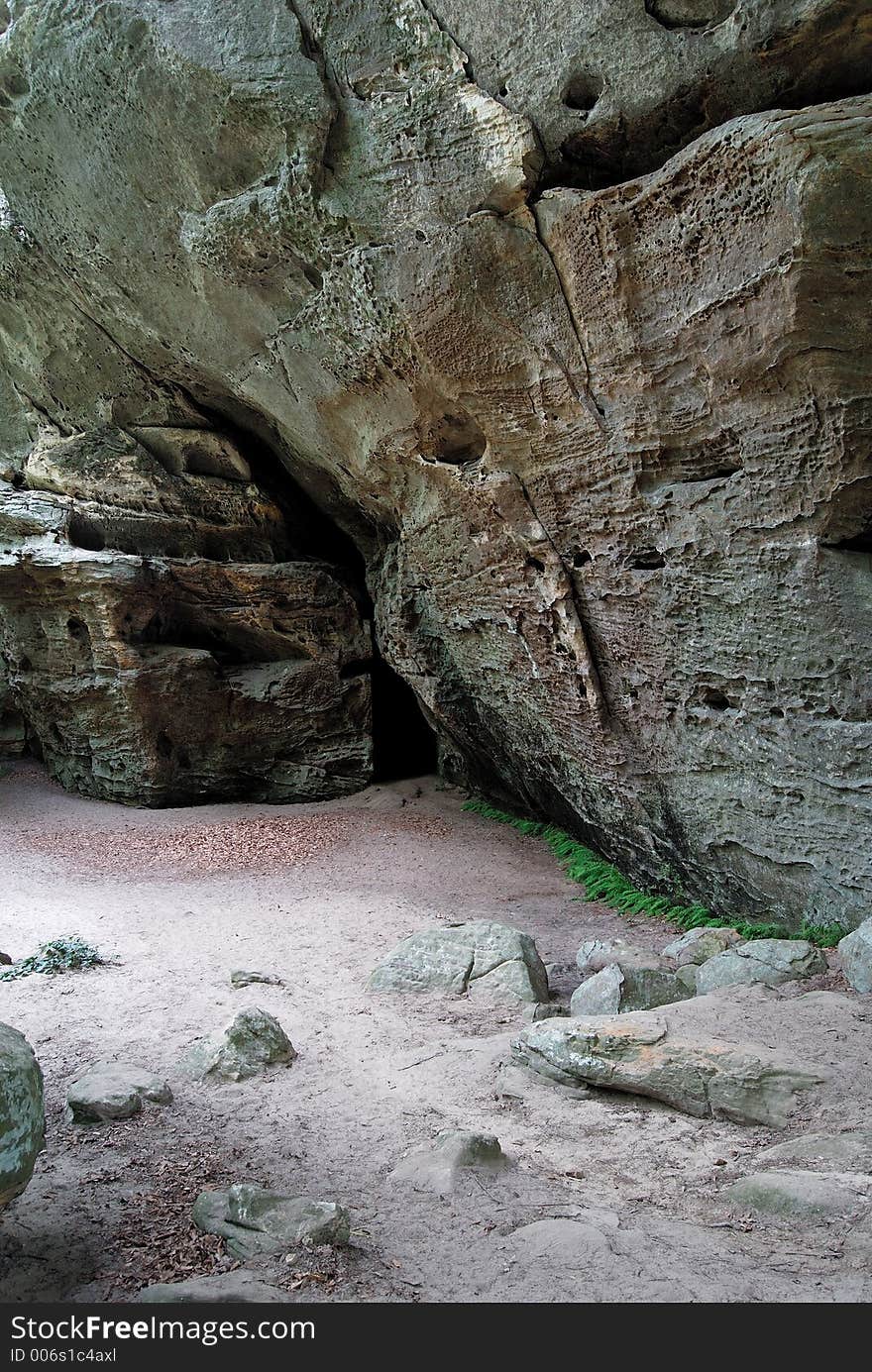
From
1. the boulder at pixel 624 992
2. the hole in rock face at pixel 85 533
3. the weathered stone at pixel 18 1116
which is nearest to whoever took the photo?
the weathered stone at pixel 18 1116

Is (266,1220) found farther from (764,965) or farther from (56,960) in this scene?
(764,965)

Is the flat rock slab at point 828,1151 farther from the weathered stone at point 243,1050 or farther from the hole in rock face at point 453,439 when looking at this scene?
the hole in rock face at point 453,439

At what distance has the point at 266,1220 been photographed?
2.65 m

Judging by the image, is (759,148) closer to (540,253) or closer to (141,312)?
(540,253)

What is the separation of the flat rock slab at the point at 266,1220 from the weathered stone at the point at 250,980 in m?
2.59

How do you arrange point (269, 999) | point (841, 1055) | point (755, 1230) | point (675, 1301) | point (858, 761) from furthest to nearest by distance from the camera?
point (858, 761)
point (269, 999)
point (841, 1055)
point (755, 1230)
point (675, 1301)

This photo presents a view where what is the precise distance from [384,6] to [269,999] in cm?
748

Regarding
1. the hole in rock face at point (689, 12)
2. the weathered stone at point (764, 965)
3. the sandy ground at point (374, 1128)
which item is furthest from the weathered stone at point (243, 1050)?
the hole in rock face at point (689, 12)

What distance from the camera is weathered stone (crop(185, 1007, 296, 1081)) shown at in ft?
13.3

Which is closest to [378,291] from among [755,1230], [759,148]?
[759,148]

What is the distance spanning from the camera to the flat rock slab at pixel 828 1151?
312 cm

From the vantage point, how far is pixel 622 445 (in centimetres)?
691

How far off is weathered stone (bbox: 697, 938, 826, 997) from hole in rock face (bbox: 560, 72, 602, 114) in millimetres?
6013

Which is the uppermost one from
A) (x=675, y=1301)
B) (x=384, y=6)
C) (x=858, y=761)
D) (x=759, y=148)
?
(x=384, y=6)
